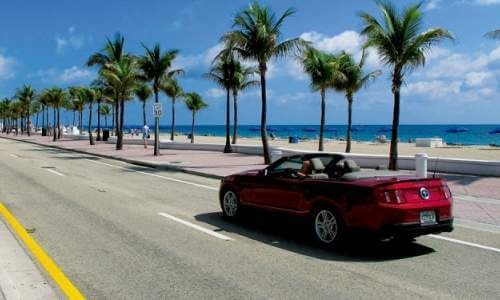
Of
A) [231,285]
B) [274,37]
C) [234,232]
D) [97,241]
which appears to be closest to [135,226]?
[97,241]

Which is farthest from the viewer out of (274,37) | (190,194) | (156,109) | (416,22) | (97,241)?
(156,109)

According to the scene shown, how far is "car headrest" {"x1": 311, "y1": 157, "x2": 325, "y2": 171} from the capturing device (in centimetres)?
855

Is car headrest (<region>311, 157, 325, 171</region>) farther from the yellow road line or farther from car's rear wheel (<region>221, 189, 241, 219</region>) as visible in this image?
the yellow road line

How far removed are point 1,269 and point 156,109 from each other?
23765mm

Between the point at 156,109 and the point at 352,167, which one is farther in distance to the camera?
the point at 156,109

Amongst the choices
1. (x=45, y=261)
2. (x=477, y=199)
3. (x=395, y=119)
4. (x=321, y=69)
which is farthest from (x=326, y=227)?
(x=321, y=69)

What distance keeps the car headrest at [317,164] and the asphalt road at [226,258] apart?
1061 millimetres

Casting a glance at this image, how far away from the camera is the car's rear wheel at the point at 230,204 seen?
384 inches

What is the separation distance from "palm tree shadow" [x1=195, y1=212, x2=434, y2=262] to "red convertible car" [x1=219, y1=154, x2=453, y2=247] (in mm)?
228

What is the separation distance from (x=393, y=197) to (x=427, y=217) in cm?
66

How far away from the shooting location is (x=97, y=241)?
798 cm

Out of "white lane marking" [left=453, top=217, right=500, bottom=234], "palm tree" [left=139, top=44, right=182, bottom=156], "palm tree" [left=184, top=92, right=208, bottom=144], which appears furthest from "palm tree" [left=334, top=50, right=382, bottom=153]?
"palm tree" [left=184, top=92, right=208, bottom=144]

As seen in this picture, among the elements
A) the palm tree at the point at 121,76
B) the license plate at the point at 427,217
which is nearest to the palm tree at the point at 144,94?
the palm tree at the point at 121,76

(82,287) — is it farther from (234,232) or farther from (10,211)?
(10,211)
